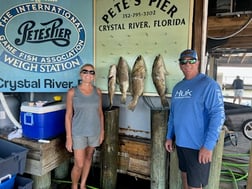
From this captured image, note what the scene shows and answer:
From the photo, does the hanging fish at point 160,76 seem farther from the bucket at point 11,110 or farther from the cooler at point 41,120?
the bucket at point 11,110

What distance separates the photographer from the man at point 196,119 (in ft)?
5.72

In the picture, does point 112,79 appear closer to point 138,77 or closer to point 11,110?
point 138,77

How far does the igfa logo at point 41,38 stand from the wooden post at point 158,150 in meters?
1.14

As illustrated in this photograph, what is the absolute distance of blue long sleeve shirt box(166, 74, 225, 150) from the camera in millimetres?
1735

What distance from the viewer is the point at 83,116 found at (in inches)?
90.2

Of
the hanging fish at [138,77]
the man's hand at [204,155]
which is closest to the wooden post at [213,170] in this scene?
the man's hand at [204,155]

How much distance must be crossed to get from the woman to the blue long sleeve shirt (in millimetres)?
848

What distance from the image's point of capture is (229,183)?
3.10m

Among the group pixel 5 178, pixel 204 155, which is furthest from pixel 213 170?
pixel 5 178

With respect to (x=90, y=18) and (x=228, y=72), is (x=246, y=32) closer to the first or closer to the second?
(x=90, y=18)

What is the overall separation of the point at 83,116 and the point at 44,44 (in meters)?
1.04

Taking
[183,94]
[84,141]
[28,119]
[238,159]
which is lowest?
[238,159]

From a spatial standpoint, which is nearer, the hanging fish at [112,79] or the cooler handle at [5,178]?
the cooler handle at [5,178]

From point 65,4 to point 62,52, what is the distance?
55 cm
